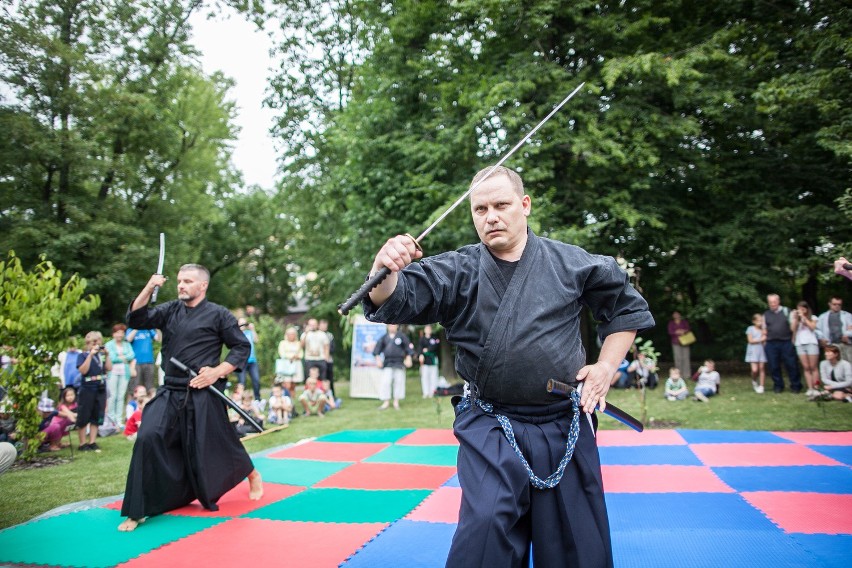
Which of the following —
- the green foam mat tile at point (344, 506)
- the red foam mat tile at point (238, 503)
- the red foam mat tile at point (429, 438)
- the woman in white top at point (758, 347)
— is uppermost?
the woman in white top at point (758, 347)

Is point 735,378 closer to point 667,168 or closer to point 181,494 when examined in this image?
point 667,168

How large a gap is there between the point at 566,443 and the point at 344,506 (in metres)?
3.44

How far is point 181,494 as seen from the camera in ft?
16.9

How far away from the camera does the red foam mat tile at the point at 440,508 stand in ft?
15.8

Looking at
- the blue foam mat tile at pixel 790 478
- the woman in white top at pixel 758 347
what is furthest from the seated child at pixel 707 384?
the blue foam mat tile at pixel 790 478

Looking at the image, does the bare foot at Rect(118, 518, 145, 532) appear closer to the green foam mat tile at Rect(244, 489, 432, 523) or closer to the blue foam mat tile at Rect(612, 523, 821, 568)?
the green foam mat tile at Rect(244, 489, 432, 523)

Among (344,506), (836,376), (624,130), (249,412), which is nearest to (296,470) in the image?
(344,506)

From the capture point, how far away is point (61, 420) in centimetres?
846

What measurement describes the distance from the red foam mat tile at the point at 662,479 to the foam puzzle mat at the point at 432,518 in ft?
0.06

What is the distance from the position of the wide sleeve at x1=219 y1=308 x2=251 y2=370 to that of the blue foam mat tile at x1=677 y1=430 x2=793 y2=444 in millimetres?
5529

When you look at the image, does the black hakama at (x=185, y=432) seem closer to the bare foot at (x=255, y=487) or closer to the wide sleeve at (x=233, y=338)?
the wide sleeve at (x=233, y=338)

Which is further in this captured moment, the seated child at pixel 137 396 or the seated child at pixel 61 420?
the seated child at pixel 137 396

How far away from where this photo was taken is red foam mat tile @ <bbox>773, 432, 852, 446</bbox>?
7.12 m

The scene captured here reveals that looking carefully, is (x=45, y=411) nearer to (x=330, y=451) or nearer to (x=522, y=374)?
(x=330, y=451)
